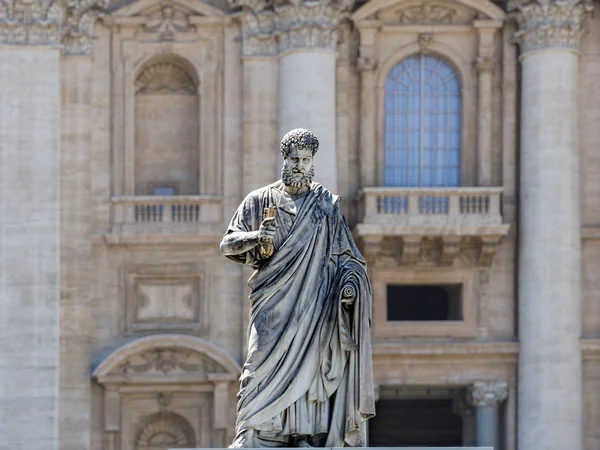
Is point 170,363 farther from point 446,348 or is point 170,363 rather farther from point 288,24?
point 288,24

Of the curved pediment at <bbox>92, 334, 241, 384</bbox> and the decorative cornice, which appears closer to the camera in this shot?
the decorative cornice

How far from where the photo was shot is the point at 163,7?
142 ft

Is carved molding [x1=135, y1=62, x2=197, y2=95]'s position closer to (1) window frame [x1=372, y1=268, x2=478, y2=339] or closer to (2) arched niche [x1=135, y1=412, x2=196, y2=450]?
(1) window frame [x1=372, y1=268, x2=478, y2=339]

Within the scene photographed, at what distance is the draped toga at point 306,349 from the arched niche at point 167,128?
2638cm

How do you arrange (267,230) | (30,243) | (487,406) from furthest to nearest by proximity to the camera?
1. (487,406)
2. (30,243)
3. (267,230)

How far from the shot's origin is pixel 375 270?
43.4 m

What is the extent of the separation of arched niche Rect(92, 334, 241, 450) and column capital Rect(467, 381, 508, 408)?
4.51 metres

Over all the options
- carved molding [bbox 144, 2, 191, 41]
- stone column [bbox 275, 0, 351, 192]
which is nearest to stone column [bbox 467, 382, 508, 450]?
stone column [bbox 275, 0, 351, 192]

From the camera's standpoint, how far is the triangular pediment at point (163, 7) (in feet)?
142

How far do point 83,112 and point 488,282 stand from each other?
27.4 ft

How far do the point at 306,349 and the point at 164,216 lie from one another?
2648 cm

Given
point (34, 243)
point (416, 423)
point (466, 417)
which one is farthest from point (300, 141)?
point (416, 423)

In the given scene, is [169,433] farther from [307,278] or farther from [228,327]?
[307,278]

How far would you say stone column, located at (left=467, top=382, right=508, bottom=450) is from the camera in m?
42.8
